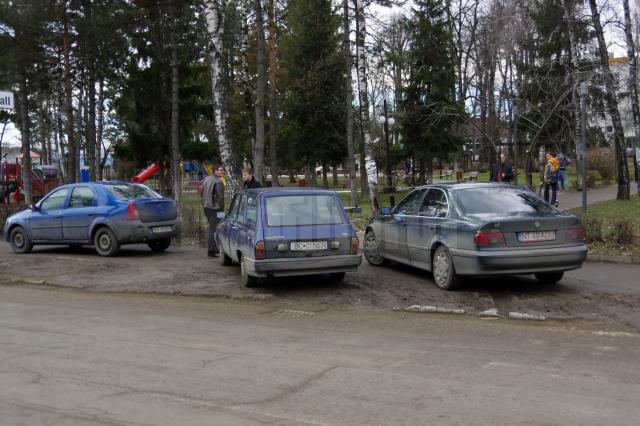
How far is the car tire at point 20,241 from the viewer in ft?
47.9

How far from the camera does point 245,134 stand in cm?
4078

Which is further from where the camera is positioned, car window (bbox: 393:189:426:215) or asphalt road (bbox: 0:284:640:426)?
car window (bbox: 393:189:426:215)

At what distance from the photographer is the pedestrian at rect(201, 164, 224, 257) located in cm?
1313

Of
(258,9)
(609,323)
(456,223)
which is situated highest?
(258,9)

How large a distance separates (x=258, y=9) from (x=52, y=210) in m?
9.41

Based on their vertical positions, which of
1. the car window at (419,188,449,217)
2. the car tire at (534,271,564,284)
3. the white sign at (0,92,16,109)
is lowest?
the car tire at (534,271,564,284)

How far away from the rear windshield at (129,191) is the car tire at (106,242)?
0.78 meters

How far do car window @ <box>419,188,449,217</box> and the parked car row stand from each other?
22 mm

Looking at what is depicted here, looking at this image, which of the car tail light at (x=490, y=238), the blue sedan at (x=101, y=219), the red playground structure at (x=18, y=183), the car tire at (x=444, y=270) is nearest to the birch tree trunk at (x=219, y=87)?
the blue sedan at (x=101, y=219)

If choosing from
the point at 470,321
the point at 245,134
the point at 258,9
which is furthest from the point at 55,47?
the point at 470,321

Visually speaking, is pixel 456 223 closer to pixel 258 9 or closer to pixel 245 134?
pixel 258 9

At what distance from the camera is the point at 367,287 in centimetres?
975

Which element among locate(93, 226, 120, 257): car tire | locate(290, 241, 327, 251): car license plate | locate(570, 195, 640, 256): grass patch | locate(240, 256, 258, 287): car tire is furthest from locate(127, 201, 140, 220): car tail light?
locate(570, 195, 640, 256): grass patch

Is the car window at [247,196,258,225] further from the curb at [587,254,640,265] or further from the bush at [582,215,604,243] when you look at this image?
the bush at [582,215,604,243]
